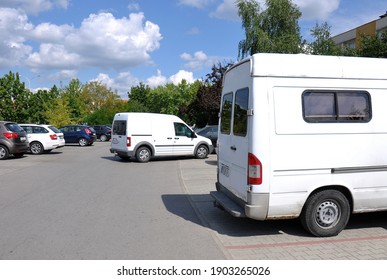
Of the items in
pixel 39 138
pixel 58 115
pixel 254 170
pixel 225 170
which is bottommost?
pixel 225 170

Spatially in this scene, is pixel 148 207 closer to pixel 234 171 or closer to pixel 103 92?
pixel 234 171

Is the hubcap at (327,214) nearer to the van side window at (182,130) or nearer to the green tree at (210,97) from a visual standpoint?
the van side window at (182,130)

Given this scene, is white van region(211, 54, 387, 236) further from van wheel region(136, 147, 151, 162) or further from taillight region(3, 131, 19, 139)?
taillight region(3, 131, 19, 139)

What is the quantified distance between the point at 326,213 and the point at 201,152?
11570 millimetres

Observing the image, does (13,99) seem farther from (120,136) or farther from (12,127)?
(120,136)

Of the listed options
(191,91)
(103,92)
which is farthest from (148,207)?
(103,92)

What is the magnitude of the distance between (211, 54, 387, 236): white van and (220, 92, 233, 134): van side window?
496 mm

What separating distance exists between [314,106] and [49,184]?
25.4ft

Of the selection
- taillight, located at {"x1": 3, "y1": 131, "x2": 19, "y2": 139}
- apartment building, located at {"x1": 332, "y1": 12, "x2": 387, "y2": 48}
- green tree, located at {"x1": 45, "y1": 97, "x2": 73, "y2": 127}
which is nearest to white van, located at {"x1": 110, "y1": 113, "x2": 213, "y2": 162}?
taillight, located at {"x1": 3, "y1": 131, "x2": 19, "y2": 139}

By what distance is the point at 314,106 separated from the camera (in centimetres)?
515

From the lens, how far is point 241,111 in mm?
5504

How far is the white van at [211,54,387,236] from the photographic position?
196 inches

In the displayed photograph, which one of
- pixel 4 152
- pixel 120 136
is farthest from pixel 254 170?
pixel 4 152

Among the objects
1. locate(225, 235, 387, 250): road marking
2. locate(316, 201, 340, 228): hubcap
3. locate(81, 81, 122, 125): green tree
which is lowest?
locate(225, 235, 387, 250): road marking
